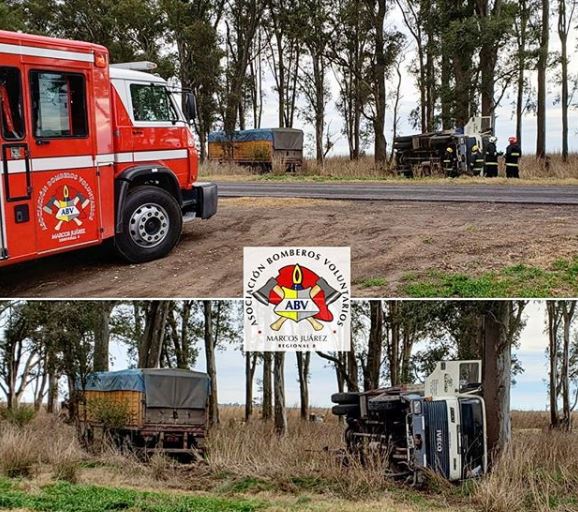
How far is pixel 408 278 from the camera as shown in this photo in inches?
310

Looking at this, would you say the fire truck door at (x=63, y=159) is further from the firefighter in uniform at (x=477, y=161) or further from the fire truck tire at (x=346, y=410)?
the firefighter in uniform at (x=477, y=161)

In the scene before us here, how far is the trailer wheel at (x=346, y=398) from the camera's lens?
511 inches

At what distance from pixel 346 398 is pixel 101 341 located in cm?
667

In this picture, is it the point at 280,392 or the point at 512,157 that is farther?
the point at 280,392

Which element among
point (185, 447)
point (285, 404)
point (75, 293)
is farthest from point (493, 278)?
point (285, 404)

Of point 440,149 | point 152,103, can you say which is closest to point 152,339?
point 440,149

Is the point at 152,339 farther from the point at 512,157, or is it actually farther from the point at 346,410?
the point at 512,157

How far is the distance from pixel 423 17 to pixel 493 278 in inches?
423

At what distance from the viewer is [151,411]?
51.5ft

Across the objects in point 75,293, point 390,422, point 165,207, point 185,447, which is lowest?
point 185,447

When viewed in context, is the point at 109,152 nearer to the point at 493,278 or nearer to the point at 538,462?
the point at 493,278

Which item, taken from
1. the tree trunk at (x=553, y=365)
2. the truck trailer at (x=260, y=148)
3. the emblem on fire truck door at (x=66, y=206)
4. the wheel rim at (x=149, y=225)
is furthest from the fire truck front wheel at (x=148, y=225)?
the tree trunk at (x=553, y=365)

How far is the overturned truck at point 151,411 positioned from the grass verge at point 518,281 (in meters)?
8.28

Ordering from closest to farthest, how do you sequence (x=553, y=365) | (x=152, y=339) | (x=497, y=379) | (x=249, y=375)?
(x=497, y=379) → (x=152, y=339) → (x=249, y=375) → (x=553, y=365)
